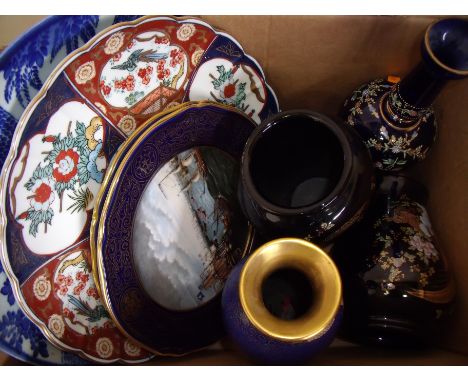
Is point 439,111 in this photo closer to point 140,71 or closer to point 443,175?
point 443,175

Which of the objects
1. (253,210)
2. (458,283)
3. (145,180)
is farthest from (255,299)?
(458,283)

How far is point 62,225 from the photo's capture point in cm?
64

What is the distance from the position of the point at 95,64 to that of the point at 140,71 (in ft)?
0.23

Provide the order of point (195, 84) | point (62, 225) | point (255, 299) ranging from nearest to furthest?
point (255, 299) < point (62, 225) < point (195, 84)

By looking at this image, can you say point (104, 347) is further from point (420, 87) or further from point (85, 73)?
point (420, 87)

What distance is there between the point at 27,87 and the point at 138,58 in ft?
0.56

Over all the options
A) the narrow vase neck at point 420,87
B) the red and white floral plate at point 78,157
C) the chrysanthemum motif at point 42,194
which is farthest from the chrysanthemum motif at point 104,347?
the narrow vase neck at point 420,87

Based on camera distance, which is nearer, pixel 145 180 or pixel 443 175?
pixel 145 180

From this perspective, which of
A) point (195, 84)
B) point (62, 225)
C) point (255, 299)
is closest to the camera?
point (255, 299)

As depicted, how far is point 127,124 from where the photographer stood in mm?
703

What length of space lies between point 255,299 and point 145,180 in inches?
9.8

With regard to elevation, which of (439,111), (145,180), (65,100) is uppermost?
(65,100)

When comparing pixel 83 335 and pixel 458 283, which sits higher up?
pixel 83 335

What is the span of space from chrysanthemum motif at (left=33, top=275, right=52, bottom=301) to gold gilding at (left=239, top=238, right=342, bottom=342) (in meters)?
0.29
